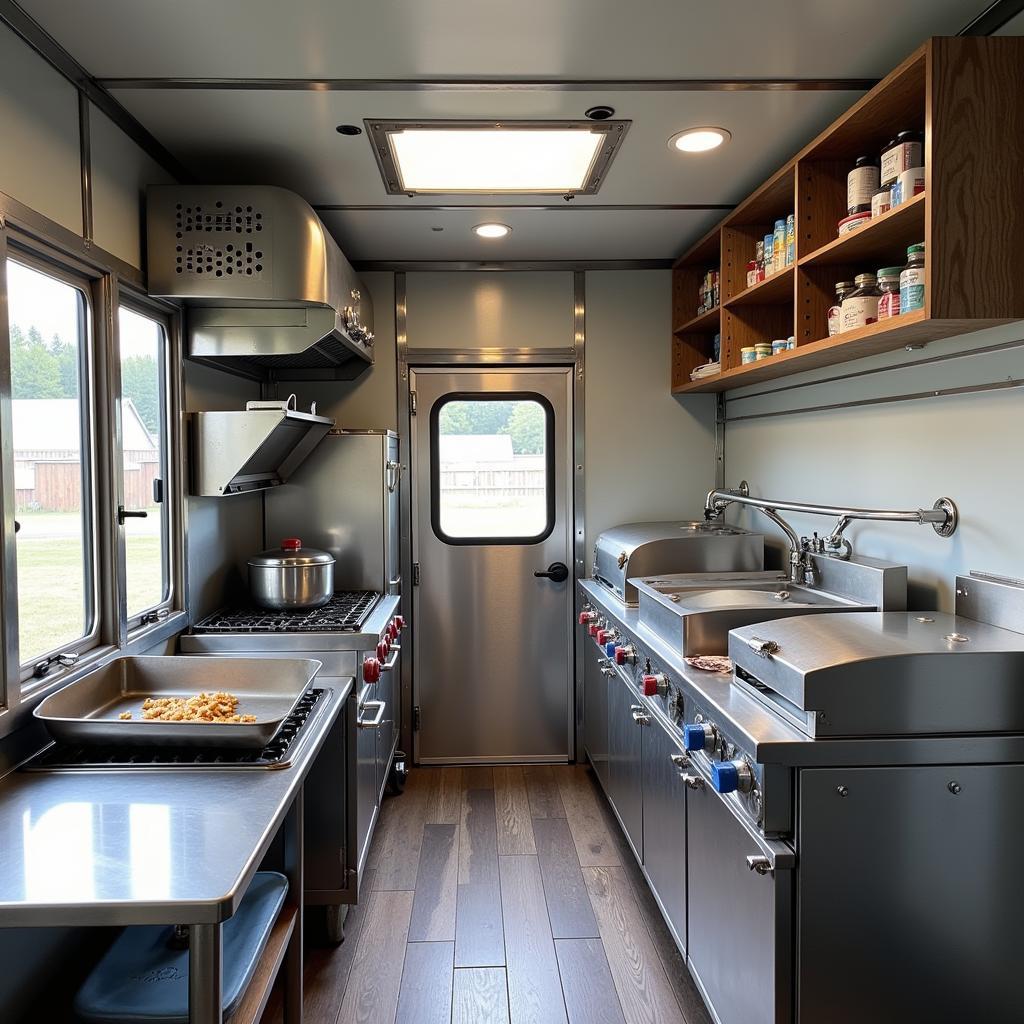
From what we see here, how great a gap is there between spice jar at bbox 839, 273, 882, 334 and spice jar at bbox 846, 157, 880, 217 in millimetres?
168

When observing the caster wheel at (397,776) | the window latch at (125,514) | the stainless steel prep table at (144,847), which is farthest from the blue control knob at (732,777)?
the caster wheel at (397,776)

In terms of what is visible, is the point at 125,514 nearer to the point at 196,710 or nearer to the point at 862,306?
the point at 196,710

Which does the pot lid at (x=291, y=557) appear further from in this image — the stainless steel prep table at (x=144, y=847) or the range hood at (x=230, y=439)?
the stainless steel prep table at (x=144, y=847)

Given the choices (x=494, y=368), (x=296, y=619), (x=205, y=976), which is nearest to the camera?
(x=205, y=976)

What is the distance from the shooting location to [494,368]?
3895 mm

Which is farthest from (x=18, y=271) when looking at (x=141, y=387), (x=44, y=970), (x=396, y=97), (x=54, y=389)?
(x=44, y=970)

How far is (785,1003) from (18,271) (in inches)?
85.7

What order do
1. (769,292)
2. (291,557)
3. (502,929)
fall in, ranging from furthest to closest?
1. (291,557)
2. (769,292)
3. (502,929)

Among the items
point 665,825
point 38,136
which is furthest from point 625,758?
point 38,136

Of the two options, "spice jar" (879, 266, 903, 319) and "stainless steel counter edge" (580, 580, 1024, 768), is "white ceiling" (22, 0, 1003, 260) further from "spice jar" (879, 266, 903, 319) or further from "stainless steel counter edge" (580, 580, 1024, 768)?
"stainless steel counter edge" (580, 580, 1024, 768)

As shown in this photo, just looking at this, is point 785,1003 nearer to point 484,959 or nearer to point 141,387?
point 484,959

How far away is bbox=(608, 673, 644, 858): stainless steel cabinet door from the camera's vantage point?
2.70m

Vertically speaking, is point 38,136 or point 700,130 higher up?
point 700,130

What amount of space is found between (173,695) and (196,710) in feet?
0.94
